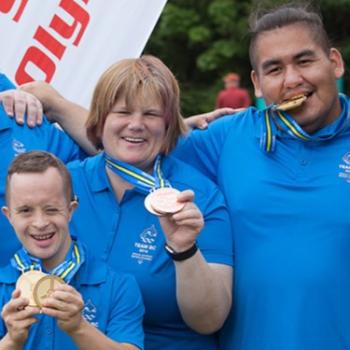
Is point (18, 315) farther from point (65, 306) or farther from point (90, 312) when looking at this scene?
point (90, 312)

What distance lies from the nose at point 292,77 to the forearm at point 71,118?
97cm

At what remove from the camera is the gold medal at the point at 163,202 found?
361 cm

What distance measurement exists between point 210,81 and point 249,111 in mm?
18538

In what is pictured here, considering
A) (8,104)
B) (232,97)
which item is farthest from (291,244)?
(232,97)

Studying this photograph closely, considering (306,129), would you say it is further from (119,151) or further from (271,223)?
(119,151)

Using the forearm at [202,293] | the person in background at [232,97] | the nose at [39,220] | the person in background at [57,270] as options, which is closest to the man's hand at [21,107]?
the person in background at [57,270]

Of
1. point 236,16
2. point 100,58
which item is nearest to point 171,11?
point 236,16

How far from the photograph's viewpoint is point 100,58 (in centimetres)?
574

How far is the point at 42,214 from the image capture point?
12.0ft

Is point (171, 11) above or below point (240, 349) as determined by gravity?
above

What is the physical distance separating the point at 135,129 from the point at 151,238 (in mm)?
452

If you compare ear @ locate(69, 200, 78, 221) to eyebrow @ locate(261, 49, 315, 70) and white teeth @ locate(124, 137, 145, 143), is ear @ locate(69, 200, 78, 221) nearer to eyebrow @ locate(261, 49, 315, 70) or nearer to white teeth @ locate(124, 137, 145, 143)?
white teeth @ locate(124, 137, 145, 143)

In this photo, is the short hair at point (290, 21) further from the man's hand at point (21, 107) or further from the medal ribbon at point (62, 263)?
the medal ribbon at point (62, 263)

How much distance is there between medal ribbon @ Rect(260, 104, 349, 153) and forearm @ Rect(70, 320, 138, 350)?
116 cm
